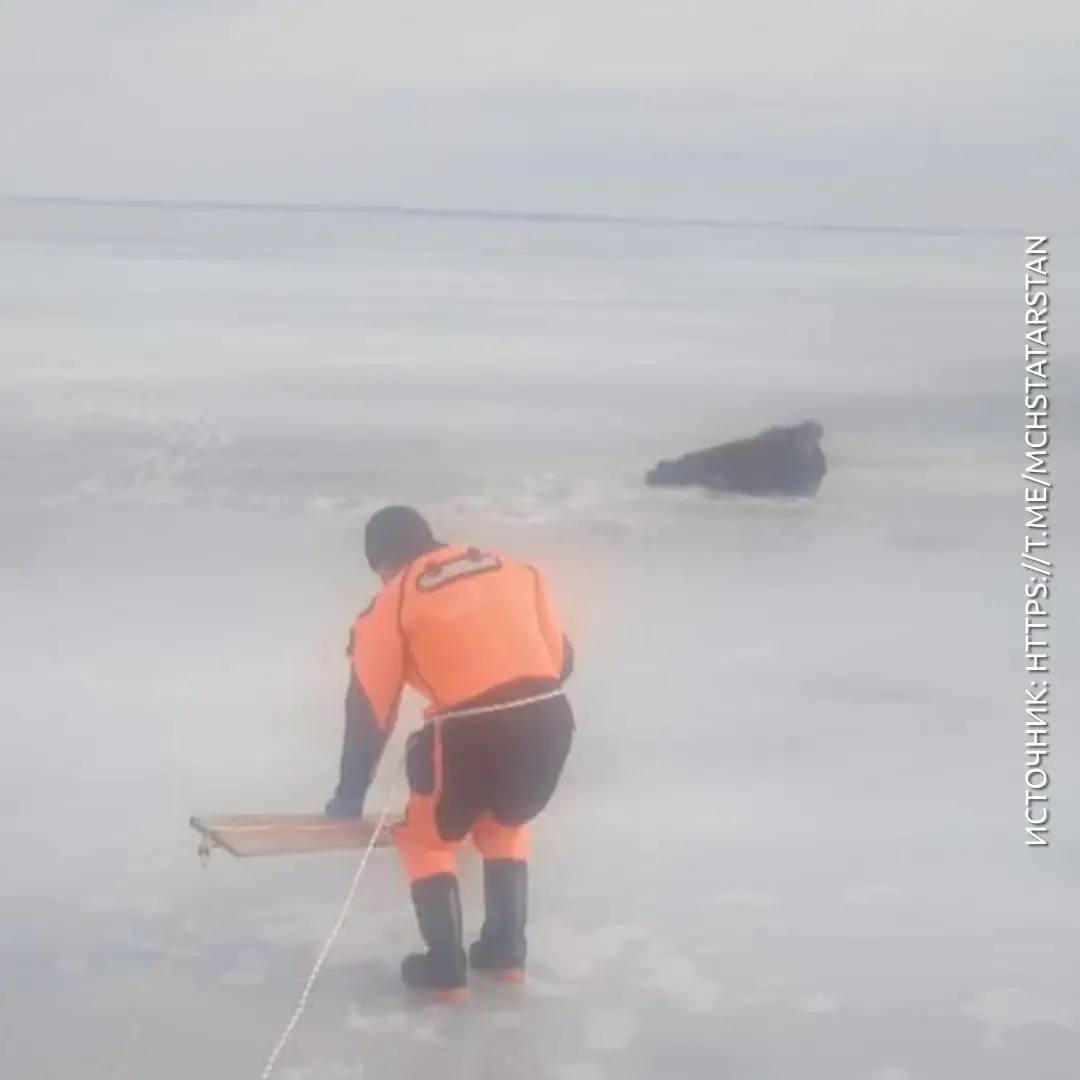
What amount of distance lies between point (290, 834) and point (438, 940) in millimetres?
298

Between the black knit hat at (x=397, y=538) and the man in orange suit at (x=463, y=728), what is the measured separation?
0.06 m

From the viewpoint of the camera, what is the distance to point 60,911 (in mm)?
2500

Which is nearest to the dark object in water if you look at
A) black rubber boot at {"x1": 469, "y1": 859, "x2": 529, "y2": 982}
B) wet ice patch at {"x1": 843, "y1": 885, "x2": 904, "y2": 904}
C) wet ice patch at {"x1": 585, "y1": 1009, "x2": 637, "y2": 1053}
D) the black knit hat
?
wet ice patch at {"x1": 843, "y1": 885, "x2": 904, "y2": 904}

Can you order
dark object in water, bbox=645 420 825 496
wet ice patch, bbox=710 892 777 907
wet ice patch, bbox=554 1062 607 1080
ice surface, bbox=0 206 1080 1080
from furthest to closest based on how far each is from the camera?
dark object in water, bbox=645 420 825 496
wet ice patch, bbox=710 892 777 907
ice surface, bbox=0 206 1080 1080
wet ice patch, bbox=554 1062 607 1080

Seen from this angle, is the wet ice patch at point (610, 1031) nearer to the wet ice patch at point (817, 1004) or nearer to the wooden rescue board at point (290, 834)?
the wet ice patch at point (817, 1004)

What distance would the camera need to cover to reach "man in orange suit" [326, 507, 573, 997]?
234cm

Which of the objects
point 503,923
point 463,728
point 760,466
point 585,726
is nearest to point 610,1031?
point 503,923

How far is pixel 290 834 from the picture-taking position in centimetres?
250

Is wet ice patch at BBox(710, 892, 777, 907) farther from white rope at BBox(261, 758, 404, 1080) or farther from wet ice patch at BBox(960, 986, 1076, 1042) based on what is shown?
white rope at BBox(261, 758, 404, 1080)

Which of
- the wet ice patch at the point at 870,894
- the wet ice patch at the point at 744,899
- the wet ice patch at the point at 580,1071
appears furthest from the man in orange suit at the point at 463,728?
the wet ice patch at the point at 870,894

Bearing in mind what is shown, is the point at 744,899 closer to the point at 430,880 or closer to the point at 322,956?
the point at 430,880

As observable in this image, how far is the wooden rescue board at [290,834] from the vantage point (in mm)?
2463

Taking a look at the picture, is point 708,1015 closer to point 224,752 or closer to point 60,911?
point 60,911

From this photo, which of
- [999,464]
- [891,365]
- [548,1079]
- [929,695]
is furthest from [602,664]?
[891,365]
